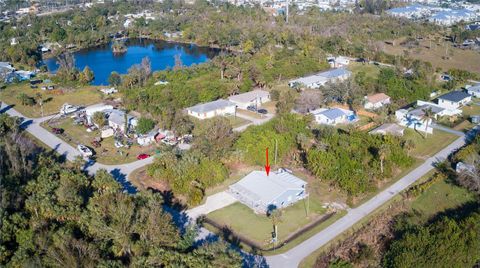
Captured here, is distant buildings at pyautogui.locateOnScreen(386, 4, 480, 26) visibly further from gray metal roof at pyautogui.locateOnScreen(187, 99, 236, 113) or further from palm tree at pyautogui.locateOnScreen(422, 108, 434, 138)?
gray metal roof at pyautogui.locateOnScreen(187, 99, 236, 113)

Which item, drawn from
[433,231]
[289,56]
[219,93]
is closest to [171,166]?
[433,231]

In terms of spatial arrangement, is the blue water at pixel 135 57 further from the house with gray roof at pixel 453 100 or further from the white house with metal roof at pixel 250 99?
the house with gray roof at pixel 453 100

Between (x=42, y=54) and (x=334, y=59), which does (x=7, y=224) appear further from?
(x=42, y=54)

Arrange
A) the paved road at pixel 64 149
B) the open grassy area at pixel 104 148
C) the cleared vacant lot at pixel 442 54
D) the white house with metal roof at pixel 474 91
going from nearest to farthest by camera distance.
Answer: the paved road at pixel 64 149
the open grassy area at pixel 104 148
the white house with metal roof at pixel 474 91
the cleared vacant lot at pixel 442 54

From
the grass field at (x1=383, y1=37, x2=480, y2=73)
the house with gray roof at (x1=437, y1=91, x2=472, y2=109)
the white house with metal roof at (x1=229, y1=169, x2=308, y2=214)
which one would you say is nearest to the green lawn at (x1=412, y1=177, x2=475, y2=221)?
the white house with metal roof at (x1=229, y1=169, x2=308, y2=214)

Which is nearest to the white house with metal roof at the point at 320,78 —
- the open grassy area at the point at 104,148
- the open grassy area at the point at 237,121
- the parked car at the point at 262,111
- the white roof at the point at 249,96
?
the white roof at the point at 249,96

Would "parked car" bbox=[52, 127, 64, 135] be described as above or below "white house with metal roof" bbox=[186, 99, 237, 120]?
above

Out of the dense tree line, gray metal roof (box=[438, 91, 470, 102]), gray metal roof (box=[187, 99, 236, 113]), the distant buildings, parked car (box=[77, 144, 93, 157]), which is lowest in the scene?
the distant buildings
